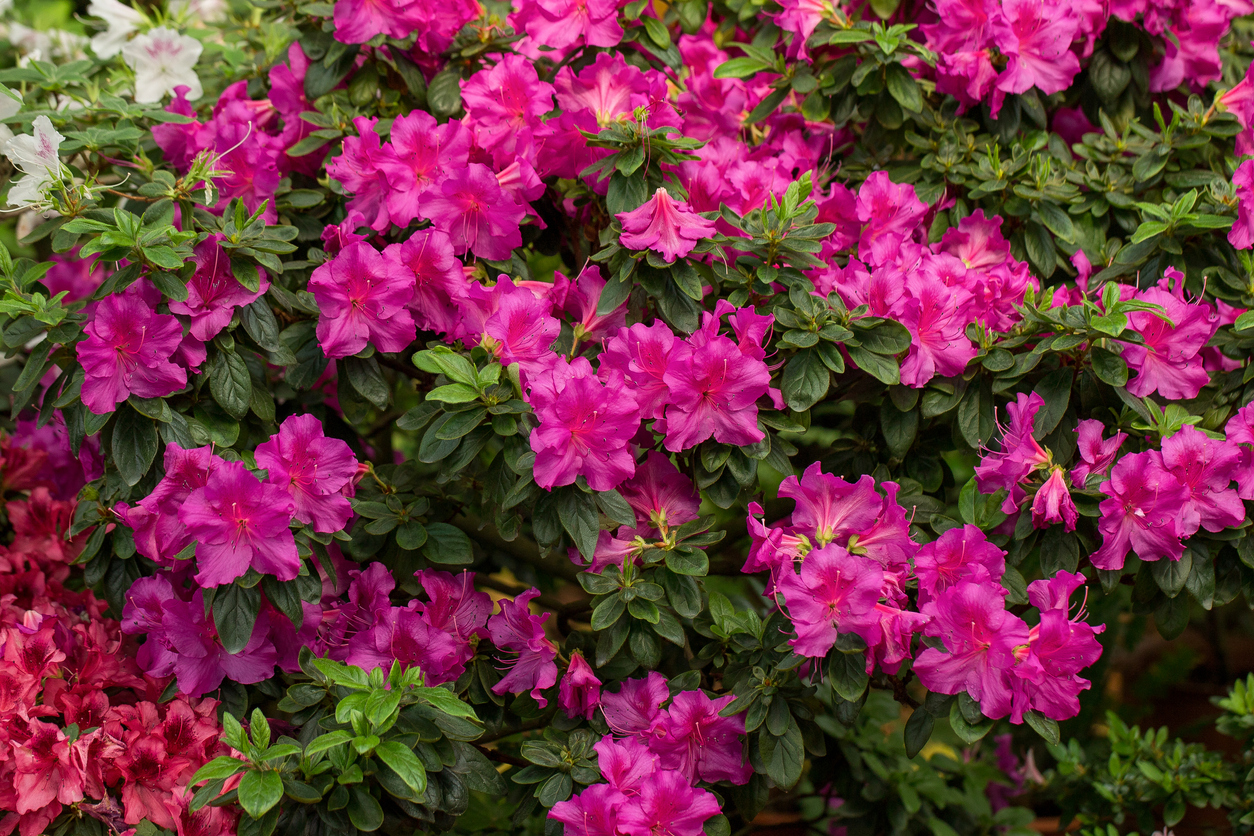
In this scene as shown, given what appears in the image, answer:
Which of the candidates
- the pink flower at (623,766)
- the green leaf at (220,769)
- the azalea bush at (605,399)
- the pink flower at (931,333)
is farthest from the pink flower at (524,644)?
the pink flower at (931,333)

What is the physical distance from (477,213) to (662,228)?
10.8 inches

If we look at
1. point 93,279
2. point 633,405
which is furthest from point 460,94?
point 93,279

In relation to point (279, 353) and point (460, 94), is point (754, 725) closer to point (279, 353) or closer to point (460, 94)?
point (279, 353)

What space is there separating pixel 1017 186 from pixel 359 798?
1251mm

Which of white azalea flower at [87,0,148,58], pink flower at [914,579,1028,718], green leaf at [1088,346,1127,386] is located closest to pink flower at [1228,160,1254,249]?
green leaf at [1088,346,1127,386]

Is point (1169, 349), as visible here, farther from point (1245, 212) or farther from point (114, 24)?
point (114, 24)

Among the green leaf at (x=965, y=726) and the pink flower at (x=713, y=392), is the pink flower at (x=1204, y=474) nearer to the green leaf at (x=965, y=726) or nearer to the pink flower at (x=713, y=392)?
the green leaf at (x=965, y=726)

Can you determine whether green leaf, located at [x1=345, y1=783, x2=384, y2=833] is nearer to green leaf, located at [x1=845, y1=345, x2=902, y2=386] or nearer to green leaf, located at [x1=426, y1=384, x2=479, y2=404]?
green leaf, located at [x1=426, y1=384, x2=479, y2=404]

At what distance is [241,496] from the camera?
1236 millimetres

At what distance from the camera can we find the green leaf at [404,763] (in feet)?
3.88

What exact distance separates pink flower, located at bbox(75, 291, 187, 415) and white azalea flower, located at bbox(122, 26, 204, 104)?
2.16 feet

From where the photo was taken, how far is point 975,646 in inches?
49.4

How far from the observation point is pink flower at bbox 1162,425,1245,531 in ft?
4.30

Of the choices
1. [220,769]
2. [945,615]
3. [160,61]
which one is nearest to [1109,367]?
[945,615]
